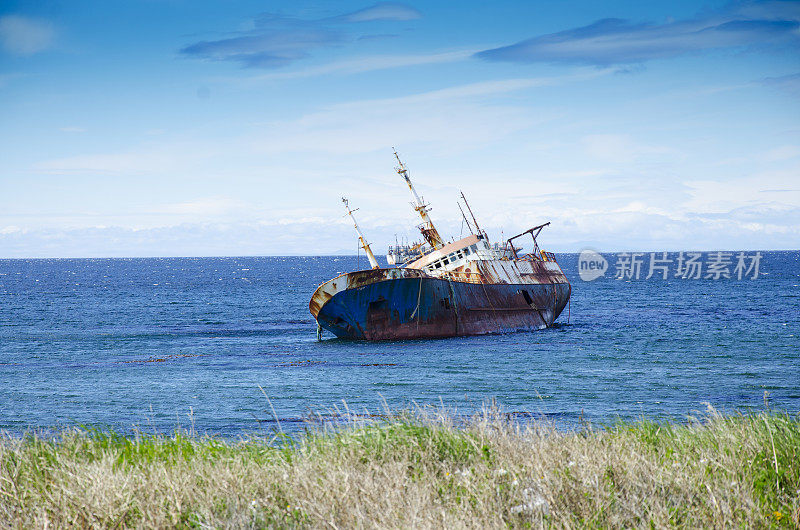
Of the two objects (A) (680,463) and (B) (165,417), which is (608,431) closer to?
(A) (680,463)

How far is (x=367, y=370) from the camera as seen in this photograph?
28500 millimetres

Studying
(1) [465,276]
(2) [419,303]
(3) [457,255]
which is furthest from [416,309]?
(3) [457,255]

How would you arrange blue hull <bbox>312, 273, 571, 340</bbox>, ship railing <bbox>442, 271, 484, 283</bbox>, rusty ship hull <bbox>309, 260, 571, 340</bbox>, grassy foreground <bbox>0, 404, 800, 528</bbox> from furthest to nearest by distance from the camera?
ship railing <bbox>442, 271, 484, 283</bbox> < blue hull <bbox>312, 273, 571, 340</bbox> < rusty ship hull <bbox>309, 260, 571, 340</bbox> < grassy foreground <bbox>0, 404, 800, 528</bbox>

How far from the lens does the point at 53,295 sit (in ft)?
290

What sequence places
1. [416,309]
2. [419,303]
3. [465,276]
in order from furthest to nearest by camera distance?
[465,276] → [416,309] → [419,303]

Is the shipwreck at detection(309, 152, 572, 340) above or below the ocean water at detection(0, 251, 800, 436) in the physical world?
above

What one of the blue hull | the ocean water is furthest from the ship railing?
the ocean water

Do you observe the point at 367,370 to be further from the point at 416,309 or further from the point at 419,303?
the point at 416,309

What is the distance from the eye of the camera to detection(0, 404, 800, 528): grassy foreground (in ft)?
20.0

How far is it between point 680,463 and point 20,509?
6921mm

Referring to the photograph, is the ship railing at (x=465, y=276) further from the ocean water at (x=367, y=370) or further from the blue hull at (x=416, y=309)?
the ocean water at (x=367, y=370)

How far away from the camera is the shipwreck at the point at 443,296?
33.5 m

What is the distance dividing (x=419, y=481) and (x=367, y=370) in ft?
72.0

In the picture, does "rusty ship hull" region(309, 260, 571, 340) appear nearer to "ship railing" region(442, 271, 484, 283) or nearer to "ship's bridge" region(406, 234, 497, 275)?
"ship railing" region(442, 271, 484, 283)
